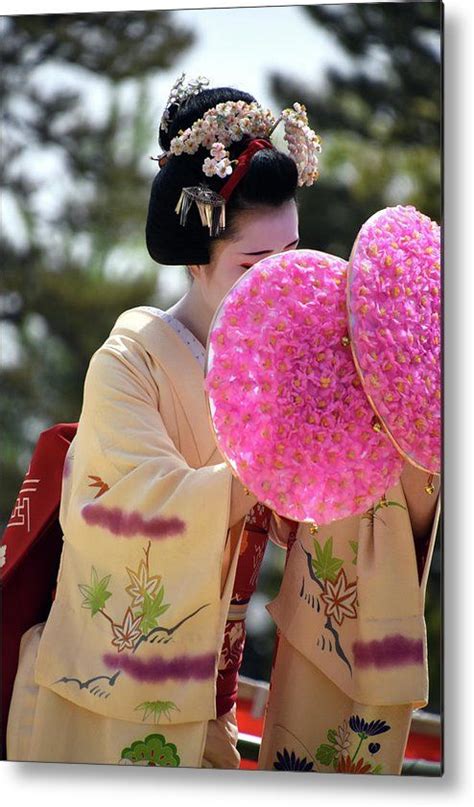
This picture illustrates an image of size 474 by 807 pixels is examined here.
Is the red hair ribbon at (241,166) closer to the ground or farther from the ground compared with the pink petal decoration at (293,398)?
farther from the ground

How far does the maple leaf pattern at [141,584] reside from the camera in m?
2.33

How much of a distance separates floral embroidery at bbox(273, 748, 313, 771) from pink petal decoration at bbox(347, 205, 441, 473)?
585 mm

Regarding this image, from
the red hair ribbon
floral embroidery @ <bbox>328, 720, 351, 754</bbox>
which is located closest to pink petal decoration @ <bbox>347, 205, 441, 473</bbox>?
the red hair ribbon

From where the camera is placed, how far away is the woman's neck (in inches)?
97.0

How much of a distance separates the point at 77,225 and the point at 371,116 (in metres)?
0.59

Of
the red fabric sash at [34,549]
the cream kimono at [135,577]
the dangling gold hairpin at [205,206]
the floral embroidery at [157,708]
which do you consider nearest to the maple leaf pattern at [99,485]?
the cream kimono at [135,577]

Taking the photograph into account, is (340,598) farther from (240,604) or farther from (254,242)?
(254,242)

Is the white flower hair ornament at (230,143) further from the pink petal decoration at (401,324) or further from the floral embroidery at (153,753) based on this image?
the floral embroidery at (153,753)

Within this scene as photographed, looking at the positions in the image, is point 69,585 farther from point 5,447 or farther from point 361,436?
point 361,436

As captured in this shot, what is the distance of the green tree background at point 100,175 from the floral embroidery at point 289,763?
0.15 metres

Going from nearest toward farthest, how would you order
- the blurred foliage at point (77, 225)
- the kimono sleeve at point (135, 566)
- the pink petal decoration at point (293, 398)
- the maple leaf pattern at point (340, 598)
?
the pink petal decoration at point (293, 398) → the kimono sleeve at point (135, 566) → the maple leaf pattern at point (340, 598) → the blurred foliage at point (77, 225)

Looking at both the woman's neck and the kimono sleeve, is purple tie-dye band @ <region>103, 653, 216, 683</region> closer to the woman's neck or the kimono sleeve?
the kimono sleeve

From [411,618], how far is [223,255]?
74cm

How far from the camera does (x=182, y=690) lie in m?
2.30
